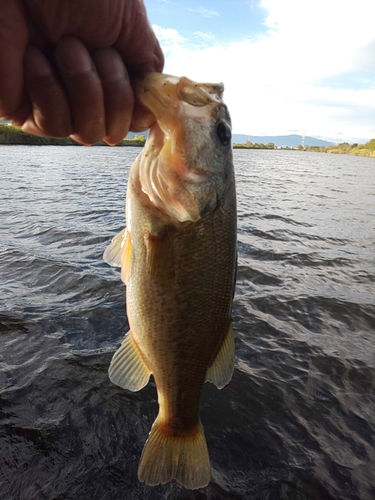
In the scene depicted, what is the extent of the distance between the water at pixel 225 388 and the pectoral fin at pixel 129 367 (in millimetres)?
1327

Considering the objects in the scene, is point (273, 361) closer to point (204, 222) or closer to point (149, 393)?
point (149, 393)

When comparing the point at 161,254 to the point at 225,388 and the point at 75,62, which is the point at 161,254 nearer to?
the point at 75,62

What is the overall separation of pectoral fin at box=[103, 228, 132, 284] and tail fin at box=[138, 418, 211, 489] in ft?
4.00

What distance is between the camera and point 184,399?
2.64 metres

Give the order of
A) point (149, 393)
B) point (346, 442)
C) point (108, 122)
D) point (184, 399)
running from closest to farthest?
1. point (108, 122)
2. point (184, 399)
3. point (346, 442)
4. point (149, 393)

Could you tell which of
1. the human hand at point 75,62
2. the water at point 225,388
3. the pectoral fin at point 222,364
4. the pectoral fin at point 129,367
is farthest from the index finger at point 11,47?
the water at point 225,388

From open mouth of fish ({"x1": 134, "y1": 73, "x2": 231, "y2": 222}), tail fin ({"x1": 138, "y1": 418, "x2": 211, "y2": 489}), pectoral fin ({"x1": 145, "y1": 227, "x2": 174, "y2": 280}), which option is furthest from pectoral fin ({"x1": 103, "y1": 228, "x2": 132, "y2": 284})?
tail fin ({"x1": 138, "y1": 418, "x2": 211, "y2": 489})

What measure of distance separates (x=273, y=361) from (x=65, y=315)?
3.23 metres

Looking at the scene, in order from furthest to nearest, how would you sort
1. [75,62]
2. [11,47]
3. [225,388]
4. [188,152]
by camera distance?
[225,388], [188,152], [75,62], [11,47]

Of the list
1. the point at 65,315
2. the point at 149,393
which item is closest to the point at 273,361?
the point at 149,393

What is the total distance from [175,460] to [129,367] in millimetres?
772

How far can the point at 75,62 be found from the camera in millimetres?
1729

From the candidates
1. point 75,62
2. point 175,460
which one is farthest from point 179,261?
point 175,460

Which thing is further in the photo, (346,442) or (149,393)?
(149,393)
